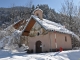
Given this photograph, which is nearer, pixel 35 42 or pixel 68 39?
pixel 35 42

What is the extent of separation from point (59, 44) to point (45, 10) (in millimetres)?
63207

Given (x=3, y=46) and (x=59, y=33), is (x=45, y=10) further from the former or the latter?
(x=59, y=33)

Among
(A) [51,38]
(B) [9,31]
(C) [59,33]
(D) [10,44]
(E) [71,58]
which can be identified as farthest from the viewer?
(B) [9,31]

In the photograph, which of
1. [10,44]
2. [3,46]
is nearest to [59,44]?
[10,44]

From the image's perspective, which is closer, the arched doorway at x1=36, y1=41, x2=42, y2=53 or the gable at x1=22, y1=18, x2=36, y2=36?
the gable at x1=22, y1=18, x2=36, y2=36

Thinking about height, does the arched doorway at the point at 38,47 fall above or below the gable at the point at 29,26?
below

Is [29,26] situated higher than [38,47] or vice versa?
[29,26]

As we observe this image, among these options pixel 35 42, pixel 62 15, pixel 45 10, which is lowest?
pixel 35 42

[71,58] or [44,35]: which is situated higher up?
[44,35]

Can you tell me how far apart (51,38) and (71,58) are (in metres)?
6.57

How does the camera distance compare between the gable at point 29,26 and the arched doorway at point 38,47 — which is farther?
the arched doorway at point 38,47

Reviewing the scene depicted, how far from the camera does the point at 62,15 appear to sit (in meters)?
37.5

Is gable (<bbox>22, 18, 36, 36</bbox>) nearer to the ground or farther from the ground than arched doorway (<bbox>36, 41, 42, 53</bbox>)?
farther from the ground

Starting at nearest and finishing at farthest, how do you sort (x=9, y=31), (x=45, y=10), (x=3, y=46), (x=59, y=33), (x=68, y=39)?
(x=59, y=33)
(x=68, y=39)
(x=3, y=46)
(x=9, y=31)
(x=45, y=10)
